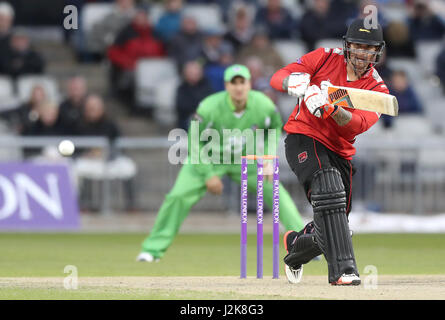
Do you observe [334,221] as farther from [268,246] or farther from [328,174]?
[268,246]

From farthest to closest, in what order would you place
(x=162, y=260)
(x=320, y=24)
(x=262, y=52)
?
(x=320, y=24)
(x=262, y=52)
(x=162, y=260)

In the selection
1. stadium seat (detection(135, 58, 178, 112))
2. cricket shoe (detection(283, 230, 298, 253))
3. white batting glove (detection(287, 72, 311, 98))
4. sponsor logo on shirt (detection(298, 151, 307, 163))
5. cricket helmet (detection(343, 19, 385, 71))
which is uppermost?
stadium seat (detection(135, 58, 178, 112))

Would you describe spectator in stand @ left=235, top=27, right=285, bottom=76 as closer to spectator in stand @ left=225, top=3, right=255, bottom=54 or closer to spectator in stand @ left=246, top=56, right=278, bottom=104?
spectator in stand @ left=225, top=3, right=255, bottom=54

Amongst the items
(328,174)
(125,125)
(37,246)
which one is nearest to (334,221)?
(328,174)

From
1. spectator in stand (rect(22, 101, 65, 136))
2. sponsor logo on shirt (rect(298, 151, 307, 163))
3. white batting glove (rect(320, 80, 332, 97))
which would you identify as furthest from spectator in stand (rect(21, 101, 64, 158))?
white batting glove (rect(320, 80, 332, 97))

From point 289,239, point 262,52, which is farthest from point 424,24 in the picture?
point 289,239

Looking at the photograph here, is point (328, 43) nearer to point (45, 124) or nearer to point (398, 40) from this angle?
point (398, 40)

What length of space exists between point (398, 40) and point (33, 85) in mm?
6681

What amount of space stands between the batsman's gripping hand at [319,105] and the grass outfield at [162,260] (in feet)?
4.92

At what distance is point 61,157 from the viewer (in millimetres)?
16609

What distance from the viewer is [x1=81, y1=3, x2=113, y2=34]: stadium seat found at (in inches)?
783

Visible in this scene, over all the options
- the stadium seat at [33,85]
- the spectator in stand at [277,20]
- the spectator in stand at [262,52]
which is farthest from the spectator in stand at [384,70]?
the stadium seat at [33,85]

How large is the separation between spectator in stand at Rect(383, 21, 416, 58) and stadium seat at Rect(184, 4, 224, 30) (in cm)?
306

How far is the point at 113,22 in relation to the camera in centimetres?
1986
